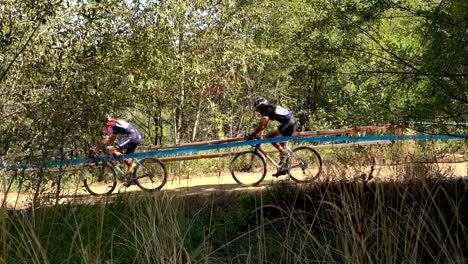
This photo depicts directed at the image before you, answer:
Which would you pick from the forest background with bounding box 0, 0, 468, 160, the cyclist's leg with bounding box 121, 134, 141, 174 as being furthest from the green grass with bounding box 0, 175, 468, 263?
the cyclist's leg with bounding box 121, 134, 141, 174

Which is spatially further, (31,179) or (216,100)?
(216,100)

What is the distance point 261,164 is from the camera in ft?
32.0

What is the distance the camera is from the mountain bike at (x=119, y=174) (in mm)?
5583

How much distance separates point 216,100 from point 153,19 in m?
5.30

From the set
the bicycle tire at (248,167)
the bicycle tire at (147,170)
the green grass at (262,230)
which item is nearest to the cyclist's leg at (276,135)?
the bicycle tire at (248,167)

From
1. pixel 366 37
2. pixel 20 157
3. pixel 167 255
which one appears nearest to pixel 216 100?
pixel 366 37

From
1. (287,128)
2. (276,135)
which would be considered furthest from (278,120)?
(276,135)

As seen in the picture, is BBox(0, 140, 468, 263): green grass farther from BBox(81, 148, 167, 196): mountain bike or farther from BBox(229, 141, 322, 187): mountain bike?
BBox(229, 141, 322, 187): mountain bike

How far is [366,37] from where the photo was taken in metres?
5.57

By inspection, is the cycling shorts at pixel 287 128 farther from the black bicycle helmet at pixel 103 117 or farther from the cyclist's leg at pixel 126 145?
the black bicycle helmet at pixel 103 117

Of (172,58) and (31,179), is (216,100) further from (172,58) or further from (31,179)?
(31,179)

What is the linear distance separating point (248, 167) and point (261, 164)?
11.2 inches

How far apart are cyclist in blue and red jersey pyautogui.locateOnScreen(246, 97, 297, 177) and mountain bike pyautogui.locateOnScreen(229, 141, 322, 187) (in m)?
0.13

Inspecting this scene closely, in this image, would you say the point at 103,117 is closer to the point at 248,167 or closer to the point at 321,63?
the point at 321,63
